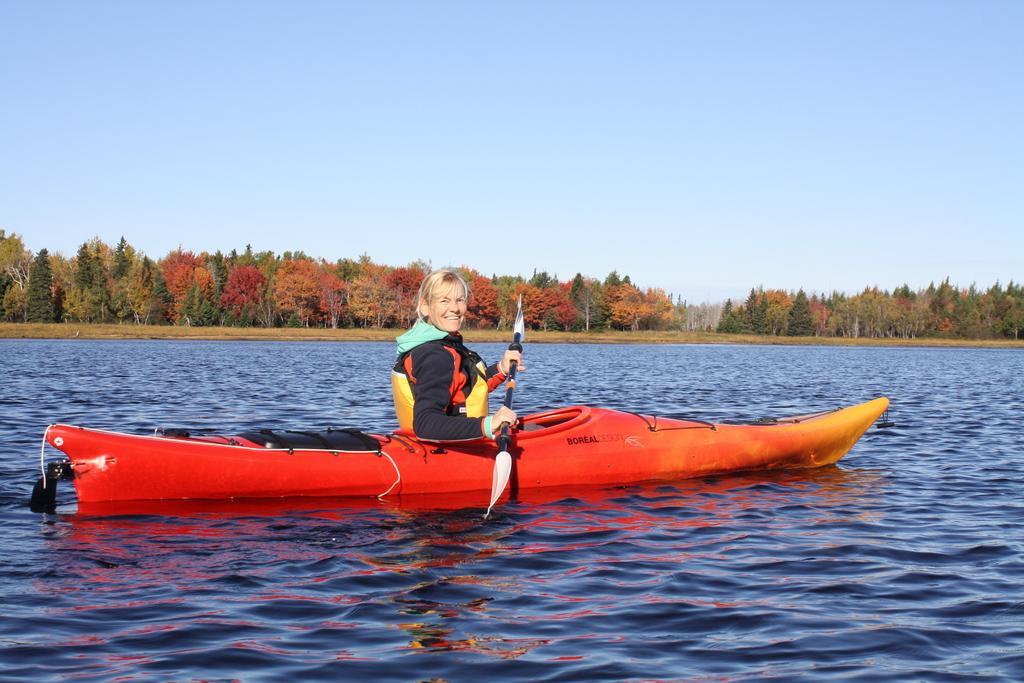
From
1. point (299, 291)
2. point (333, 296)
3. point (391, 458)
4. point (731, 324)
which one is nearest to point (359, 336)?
point (299, 291)

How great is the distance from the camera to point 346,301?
8988 centimetres

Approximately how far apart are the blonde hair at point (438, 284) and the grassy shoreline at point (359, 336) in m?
63.6

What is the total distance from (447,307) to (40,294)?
76.2 m

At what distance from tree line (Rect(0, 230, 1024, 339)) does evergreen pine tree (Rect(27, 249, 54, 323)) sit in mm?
79

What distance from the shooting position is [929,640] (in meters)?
5.04

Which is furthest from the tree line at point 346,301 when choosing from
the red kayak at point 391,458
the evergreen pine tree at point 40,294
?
the red kayak at point 391,458

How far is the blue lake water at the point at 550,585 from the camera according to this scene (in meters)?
4.65

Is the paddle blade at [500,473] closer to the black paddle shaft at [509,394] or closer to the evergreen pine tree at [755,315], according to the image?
the black paddle shaft at [509,394]

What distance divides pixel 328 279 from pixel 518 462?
81087mm

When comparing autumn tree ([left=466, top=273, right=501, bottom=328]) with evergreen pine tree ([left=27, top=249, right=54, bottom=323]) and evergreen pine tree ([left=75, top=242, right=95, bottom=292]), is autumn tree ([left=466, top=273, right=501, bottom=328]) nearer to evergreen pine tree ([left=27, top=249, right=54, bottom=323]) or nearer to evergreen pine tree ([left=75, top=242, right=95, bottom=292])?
evergreen pine tree ([left=75, top=242, right=95, bottom=292])

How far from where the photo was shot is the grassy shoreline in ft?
219

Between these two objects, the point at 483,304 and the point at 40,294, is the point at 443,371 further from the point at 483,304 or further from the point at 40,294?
the point at 483,304

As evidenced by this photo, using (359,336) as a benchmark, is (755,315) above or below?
above

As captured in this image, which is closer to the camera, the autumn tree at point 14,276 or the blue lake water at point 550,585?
the blue lake water at point 550,585
